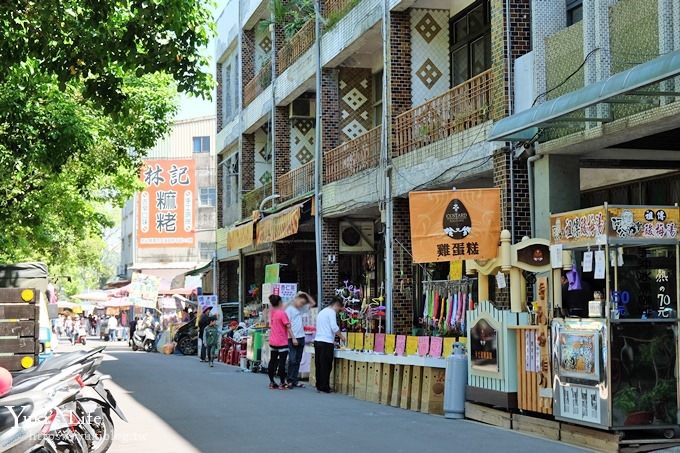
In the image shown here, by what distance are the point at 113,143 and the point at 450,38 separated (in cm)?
1008

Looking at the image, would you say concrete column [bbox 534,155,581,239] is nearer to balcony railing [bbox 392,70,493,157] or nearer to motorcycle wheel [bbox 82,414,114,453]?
balcony railing [bbox 392,70,493,157]

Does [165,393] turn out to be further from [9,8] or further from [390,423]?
[9,8]

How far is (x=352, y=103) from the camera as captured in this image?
25.5m

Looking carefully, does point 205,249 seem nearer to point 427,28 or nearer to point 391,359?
point 427,28

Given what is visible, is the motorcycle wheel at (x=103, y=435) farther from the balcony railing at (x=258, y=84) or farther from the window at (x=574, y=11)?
the balcony railing at (x=258, y=84)

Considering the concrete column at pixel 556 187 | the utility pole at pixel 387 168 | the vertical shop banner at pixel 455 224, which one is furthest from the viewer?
the utility pole at pixel 387 168

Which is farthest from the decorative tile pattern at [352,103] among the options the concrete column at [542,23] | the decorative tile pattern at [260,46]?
the concrete column at [542,23]

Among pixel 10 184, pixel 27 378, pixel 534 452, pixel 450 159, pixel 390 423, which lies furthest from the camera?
pixel 10 184

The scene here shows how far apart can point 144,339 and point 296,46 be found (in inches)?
717

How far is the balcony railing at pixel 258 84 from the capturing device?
103ft

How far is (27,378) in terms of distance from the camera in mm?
10078

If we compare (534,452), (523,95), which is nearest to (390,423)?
(534,452)

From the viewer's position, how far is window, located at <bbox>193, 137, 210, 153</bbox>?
6694 cm

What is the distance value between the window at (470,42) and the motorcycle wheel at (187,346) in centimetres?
1885
